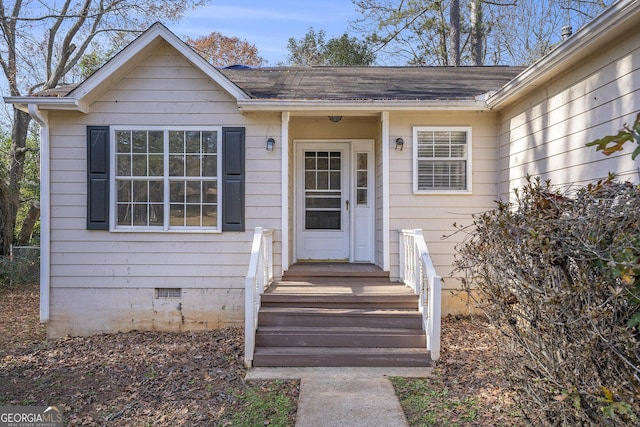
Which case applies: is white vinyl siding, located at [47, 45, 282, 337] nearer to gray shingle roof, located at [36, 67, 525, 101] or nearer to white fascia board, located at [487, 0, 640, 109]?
gray shingle roof, located at [36, 67, 525, 101]

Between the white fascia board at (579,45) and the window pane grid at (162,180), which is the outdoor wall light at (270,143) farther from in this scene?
the white fascia board at (579,45)

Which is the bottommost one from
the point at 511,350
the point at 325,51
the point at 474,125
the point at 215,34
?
the point at 511,350

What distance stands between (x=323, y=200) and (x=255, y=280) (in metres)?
3.01

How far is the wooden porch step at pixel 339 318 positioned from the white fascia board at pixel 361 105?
111 inches

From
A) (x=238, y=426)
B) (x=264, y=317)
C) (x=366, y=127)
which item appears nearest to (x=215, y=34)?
(x=366, y=127)

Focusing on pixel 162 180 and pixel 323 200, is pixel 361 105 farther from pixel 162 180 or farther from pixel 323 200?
pixel 162 180

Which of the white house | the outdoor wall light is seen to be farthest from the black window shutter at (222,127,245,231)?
the outdoor wall light

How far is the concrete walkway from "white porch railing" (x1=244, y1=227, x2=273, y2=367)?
0.32 meters

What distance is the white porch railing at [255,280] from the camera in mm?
4656

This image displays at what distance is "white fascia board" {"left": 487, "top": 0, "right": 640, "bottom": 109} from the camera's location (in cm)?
353

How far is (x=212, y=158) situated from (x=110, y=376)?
3124 millimetres

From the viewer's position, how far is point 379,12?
15.2m

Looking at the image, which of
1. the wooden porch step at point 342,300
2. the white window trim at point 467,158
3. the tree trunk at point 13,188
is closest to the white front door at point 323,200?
the white window trim at point 467,158

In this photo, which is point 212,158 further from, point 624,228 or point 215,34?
point 215,34
